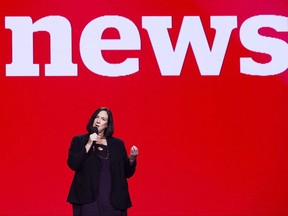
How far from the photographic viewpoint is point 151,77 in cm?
625

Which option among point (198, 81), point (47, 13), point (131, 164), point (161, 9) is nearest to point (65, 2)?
point (47, 13)

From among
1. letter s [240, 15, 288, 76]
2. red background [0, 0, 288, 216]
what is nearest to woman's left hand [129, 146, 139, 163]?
red background [0, 0, 288, 216]

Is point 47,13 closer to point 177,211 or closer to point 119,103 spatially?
point 119,103

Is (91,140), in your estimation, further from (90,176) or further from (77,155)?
(90,176)

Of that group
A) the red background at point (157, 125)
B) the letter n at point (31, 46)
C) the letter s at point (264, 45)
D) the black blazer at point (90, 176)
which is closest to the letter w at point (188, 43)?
the red background at point (157, 125)

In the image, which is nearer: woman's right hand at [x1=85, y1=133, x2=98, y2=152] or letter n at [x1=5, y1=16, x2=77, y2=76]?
woman's right hand at [x1=85, y1=133, x2=98, y2=152]

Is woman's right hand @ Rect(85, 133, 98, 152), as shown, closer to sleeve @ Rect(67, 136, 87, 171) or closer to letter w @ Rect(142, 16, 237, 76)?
sleeve @ Rect(67, 136, 87, 171)

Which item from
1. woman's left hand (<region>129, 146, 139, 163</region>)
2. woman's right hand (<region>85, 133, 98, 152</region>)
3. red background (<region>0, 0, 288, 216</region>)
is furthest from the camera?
red background (<region>0, 0, 288, 216</region>)

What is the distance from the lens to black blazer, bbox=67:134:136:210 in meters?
4.93

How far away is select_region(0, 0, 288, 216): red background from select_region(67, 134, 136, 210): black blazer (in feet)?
3.96

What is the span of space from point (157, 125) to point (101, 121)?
1.25 m

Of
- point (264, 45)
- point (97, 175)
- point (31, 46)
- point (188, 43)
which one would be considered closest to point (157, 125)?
point (188, 43)

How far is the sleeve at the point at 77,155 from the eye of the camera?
16.2 ft

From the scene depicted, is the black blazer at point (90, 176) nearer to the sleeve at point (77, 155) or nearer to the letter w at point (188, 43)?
the sleeve at point (77, 155)
